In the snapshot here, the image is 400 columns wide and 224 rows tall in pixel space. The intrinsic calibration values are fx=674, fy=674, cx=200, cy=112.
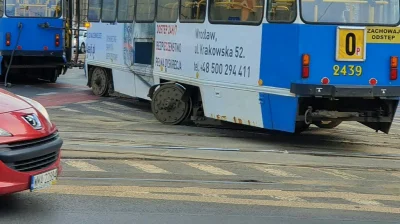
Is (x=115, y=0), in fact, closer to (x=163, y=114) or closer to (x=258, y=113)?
(x=163, y=114)

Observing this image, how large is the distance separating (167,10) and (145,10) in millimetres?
937

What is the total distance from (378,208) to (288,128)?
2.97m

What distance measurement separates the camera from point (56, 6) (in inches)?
711

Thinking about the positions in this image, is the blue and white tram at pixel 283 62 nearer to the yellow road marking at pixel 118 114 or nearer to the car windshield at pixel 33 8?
the yellow road marking at pixel 118 114

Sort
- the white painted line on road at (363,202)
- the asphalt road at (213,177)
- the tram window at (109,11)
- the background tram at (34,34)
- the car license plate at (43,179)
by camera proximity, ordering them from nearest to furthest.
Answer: the car license plate at (43,179) < the asphalt road at (213,177) < the white painted line on road at (363,202) < the tram window at (109,11) < the background tram at (34,34)

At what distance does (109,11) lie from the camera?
14.2 meters

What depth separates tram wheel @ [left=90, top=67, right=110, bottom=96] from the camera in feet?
50.2

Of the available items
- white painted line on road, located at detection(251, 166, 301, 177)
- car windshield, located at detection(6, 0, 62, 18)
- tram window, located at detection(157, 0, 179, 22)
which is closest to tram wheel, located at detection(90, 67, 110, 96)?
car windshield, located at detection(6, 0, 62, 18)

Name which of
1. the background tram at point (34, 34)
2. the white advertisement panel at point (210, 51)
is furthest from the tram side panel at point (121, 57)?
the background tram at point (34, 34)

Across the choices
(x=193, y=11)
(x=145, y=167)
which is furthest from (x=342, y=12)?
(x=145, y=167)

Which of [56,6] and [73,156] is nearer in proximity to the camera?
[73,156]

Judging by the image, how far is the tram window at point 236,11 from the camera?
964cm

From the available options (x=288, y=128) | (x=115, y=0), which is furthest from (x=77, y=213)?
(x=115, y=0)

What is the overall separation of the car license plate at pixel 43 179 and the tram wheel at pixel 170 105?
217 inches
